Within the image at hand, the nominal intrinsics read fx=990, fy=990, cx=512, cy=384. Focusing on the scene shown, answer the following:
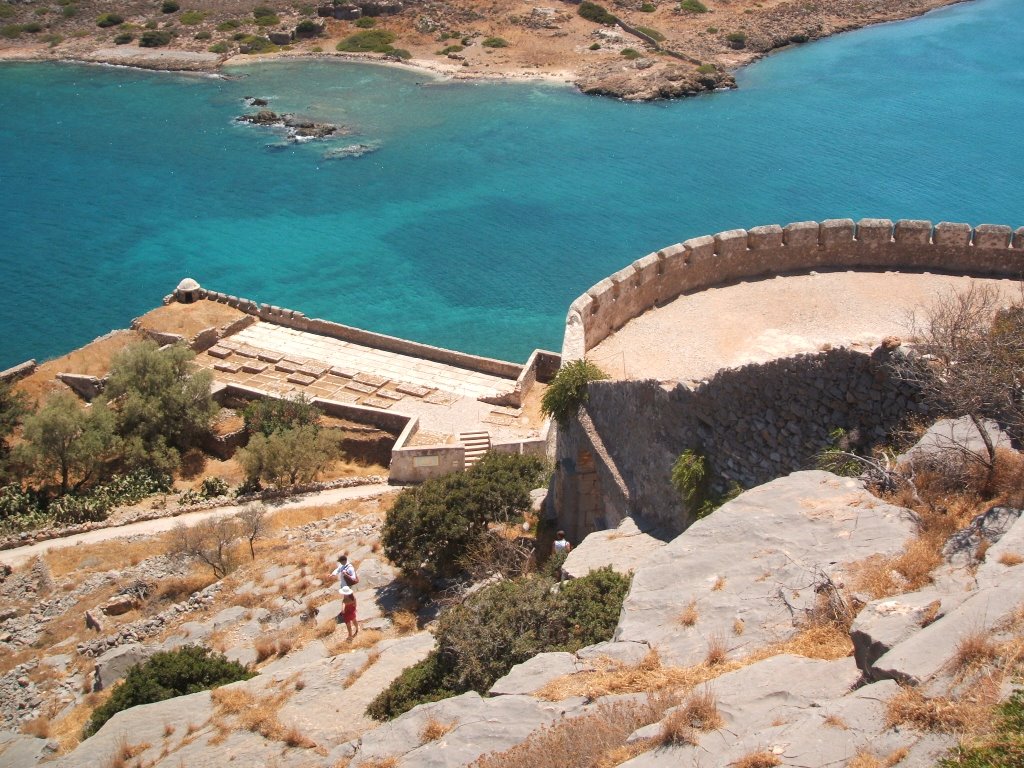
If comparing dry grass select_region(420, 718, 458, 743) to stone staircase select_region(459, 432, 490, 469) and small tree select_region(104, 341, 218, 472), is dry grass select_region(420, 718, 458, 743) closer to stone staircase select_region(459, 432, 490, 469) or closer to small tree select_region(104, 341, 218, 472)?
stone staircase select_region(459, 432, 490, 469)

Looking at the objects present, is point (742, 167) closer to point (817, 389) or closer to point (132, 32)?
point (817, 389)

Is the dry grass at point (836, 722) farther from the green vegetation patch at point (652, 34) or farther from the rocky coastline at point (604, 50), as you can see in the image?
the green vegetation patch at point (652, 34)

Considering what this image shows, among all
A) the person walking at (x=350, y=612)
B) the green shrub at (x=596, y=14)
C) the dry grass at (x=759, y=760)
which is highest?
the green shrub at (x=596, y=14)

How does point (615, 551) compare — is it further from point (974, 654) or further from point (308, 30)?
point (308, 30)

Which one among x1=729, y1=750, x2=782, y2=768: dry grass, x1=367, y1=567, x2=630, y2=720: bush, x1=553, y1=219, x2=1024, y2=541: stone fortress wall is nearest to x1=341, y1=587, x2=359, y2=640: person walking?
x1=367, y1=567, x2=630, y2=720: bush

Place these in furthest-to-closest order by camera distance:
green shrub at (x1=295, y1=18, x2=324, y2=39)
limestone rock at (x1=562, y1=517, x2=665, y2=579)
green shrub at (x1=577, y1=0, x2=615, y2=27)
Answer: green shrub at (x1=295, y1=18, x2=324, y2=39) < green shrub at (x1=577, y1=0, x2=615, y2=27) < limestone rock at (x1=562, y1=517, x2=665, y2=579)

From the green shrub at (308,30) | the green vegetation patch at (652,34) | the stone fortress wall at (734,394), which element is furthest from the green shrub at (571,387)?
the green shrub at (308,30)
